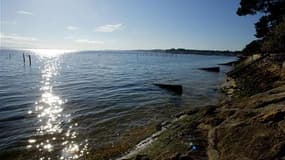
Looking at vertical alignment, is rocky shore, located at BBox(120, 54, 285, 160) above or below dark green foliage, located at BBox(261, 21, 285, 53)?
below

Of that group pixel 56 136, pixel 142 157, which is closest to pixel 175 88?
pixel 56 136

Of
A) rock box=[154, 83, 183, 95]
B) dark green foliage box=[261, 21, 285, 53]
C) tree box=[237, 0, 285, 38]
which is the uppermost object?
tree box=[237, 0, 285, 38]

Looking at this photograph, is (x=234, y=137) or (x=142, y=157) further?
(x=142, y=157)

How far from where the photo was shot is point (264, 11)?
109 feet

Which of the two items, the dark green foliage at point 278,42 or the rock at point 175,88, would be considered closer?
the dark green foliage at point 278,42

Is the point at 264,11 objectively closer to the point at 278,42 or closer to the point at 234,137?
the point at 278,42

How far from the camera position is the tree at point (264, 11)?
104ft

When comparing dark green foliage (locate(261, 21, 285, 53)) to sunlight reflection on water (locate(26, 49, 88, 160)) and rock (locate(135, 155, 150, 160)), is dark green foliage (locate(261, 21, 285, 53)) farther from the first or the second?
Answer: rock (locate(135, 155, 150, 160))

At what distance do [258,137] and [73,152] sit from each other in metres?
7.55

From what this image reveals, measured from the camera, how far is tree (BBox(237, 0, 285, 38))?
3160 cm

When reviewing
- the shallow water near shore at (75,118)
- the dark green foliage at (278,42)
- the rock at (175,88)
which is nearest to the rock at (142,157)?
the shallow water near shore at (75,118)

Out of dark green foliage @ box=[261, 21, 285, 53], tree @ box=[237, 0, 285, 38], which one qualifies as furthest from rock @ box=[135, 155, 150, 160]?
tree @ box=[237, 0, 285, 38]

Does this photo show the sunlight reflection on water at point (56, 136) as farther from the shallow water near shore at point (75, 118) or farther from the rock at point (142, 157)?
the rock at point (142, 157)

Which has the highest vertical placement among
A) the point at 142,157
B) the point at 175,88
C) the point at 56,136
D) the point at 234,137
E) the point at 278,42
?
the point at 278,42
